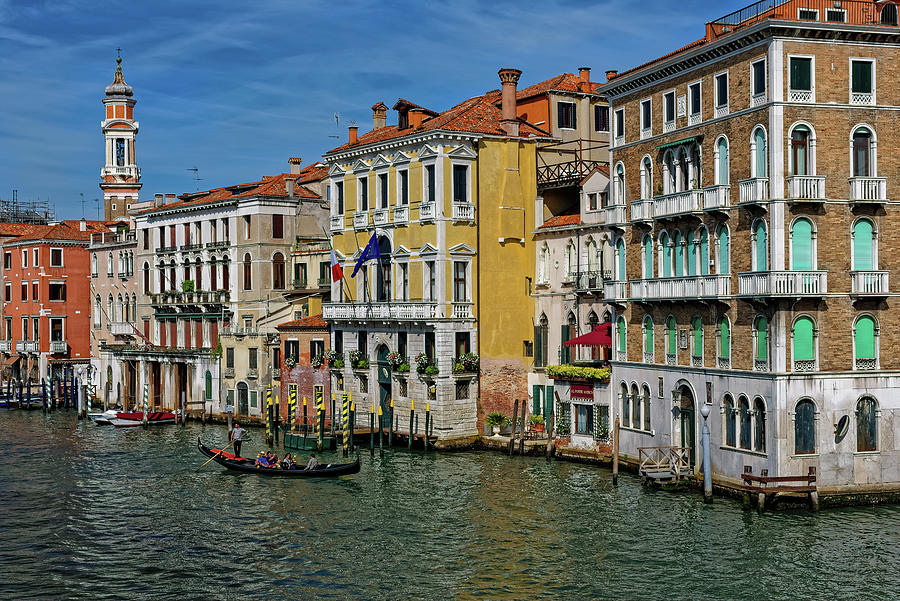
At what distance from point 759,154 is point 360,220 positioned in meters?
22.8

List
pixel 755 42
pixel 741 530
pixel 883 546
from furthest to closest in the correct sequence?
pixel 755 42, pixel 741 530, pixel 883 546

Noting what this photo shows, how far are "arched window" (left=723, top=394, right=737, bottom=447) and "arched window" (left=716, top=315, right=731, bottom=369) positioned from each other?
100 cm

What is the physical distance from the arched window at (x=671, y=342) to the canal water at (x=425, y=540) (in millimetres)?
4111

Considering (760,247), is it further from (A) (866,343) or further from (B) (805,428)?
(B) (805,428)

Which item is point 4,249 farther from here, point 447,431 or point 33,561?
point 33,561

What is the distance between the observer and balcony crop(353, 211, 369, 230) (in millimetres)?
50906

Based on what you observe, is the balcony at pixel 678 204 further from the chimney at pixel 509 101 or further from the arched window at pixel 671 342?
the chimney at pixel 509 101

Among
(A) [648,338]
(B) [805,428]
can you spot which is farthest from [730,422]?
(A) [648,338]

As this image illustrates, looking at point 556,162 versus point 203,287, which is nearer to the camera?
point 556,162

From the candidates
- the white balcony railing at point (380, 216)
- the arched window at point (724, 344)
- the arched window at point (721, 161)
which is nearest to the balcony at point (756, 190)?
the arched window at point (721, 161)

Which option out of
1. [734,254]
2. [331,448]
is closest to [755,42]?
[734,254]

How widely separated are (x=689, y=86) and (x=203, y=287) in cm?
3547

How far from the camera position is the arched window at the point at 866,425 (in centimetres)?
3191

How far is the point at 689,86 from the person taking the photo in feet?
117
